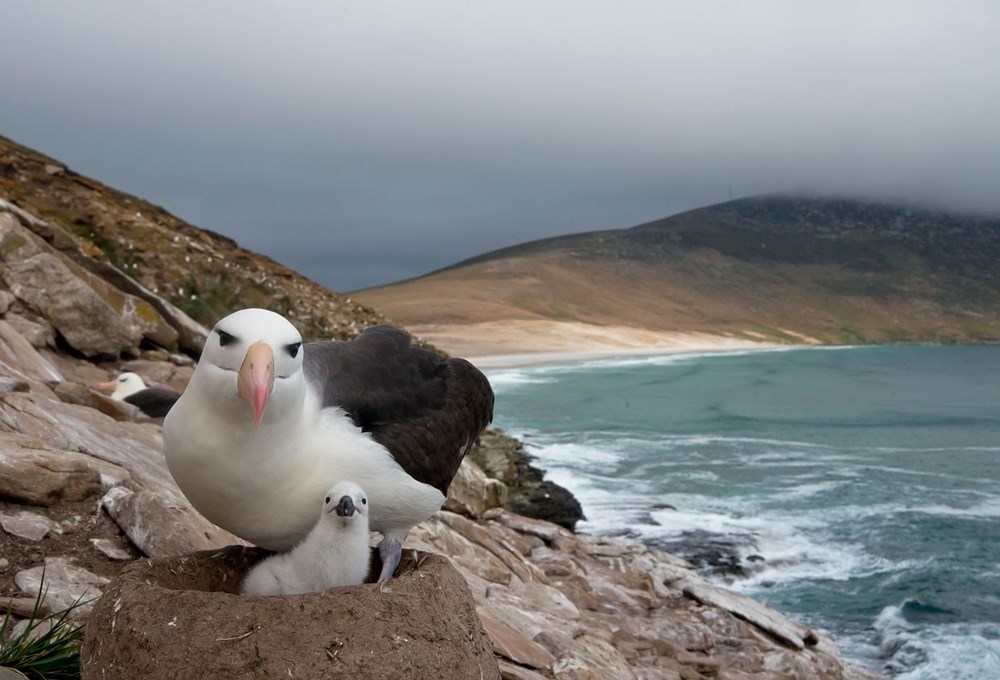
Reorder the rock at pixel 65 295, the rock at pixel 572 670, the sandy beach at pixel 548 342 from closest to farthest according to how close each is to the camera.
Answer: the rock at pixel 572 670, the rock at pixel 65 295, the sandy beach at pixel 548 342

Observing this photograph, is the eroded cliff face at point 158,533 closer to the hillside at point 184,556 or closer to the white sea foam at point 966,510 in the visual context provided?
the hillside at point 184,556

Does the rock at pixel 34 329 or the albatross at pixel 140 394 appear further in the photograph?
the rock at pixel 34 329

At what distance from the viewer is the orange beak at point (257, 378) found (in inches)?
150

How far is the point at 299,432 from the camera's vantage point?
4.35 metres

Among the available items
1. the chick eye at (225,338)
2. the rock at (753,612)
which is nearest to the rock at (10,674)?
the chick eye at (225,338)

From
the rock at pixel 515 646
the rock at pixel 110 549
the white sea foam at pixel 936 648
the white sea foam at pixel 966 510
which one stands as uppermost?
the rock at pixel 110 549

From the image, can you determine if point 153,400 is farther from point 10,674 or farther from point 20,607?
point 10,674

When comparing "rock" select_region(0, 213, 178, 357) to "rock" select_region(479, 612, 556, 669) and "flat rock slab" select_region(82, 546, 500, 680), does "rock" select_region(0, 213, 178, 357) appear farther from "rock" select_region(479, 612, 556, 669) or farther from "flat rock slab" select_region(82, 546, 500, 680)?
"flat rock slab" select_region(82, 546, 500, 680)

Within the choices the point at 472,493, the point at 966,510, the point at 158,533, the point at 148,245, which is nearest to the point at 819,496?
the point at 966,510

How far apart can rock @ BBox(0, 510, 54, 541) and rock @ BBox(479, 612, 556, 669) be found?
10.3ft

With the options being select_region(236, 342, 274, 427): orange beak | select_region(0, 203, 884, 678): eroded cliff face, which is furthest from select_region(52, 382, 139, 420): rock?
select_region(236, 342, 274, 427): orange beak

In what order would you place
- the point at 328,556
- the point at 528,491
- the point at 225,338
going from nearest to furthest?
the point at 225,338, the point at 328,556, the point at 528,491

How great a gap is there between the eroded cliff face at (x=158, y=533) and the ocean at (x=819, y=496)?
12.6 feet

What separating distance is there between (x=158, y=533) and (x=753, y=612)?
9.25m
